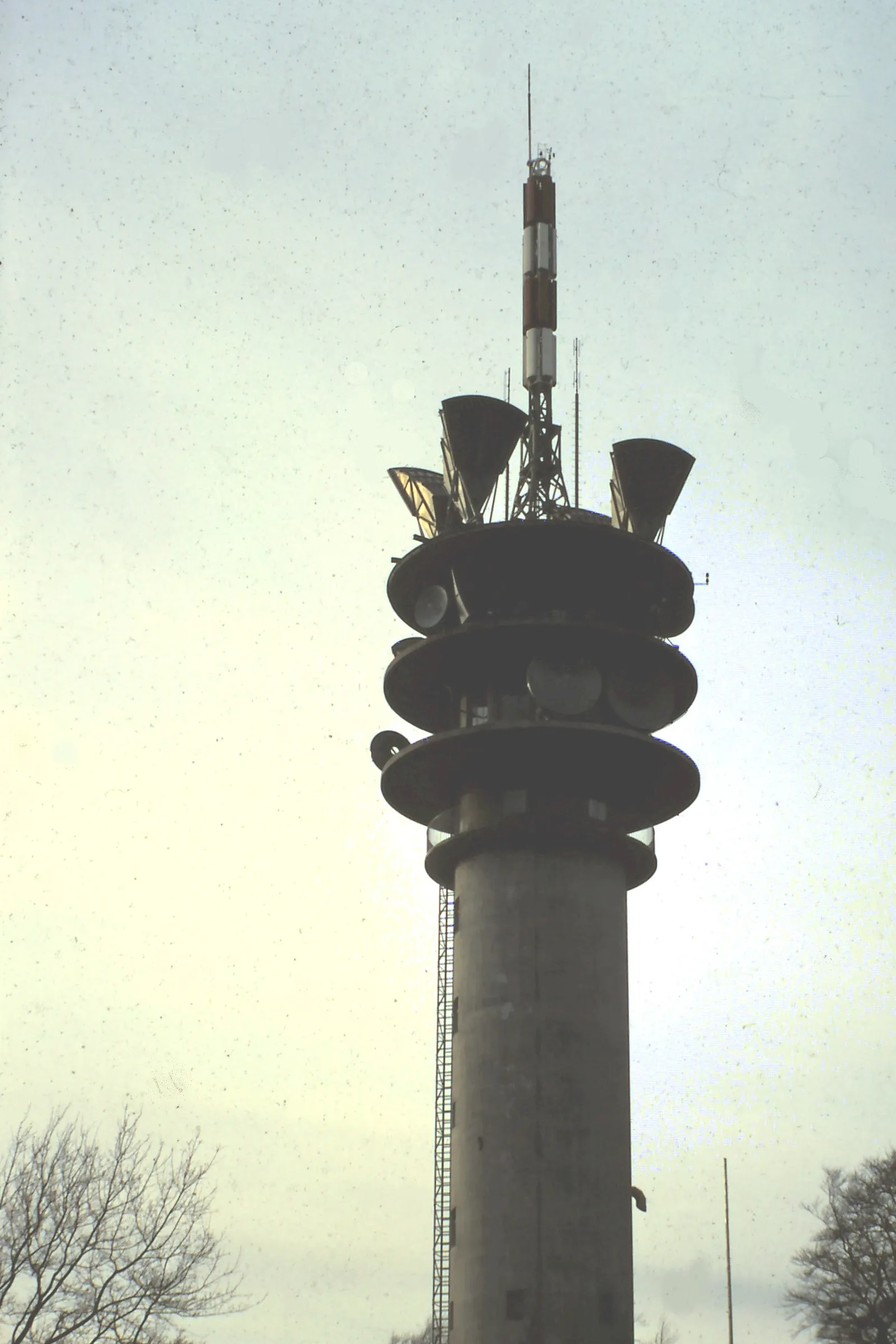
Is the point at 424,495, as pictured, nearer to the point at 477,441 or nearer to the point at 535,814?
the point at 477,441

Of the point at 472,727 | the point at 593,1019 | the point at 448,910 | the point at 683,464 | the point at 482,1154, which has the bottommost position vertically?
the point at 482,1154

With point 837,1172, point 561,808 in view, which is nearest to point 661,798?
point 561,808

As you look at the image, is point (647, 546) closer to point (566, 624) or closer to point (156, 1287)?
point (566, 624)

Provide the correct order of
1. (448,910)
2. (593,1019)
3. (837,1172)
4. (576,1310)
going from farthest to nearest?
(837,1172) < (448,910) < (593,1019) < (576,1310)

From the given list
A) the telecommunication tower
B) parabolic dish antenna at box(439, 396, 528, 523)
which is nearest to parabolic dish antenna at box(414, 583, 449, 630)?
the telecommunication tower

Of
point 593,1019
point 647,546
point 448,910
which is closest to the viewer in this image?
point 593,1019

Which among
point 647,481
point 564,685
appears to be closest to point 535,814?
point 564,685

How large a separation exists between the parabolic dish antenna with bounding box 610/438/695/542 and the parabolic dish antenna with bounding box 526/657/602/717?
4.79 m

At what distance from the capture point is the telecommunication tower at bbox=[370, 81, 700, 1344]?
38750 mm

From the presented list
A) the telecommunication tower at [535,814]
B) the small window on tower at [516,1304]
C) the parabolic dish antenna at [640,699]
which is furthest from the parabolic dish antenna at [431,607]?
the small window on tower at [516,1304]

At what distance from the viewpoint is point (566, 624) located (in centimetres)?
4212

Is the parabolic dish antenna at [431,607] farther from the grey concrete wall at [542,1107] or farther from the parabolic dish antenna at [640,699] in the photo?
the grey concrete wall at [542,1107]

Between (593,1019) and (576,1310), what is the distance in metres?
6.98

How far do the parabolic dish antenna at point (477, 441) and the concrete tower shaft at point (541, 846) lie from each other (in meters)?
1.55
